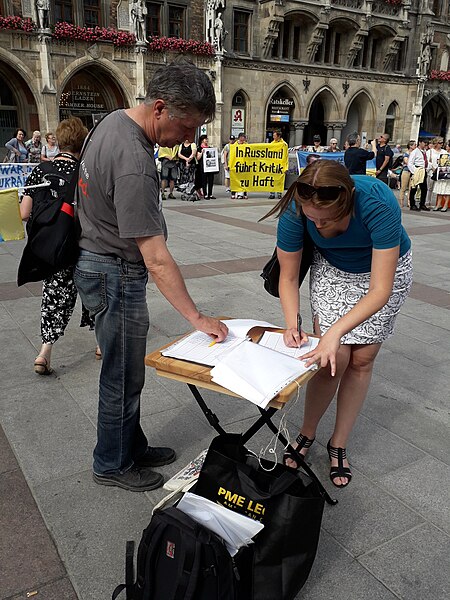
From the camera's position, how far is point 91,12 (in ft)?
70.8

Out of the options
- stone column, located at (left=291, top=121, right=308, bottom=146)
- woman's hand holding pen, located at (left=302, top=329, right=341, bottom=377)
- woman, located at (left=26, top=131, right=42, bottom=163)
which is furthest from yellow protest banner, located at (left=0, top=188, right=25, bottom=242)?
stone column, located at (left=291, top=121, right=308, bottom=146)

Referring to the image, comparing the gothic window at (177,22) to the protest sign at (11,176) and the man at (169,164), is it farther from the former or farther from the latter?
the protest sign at (11,176)

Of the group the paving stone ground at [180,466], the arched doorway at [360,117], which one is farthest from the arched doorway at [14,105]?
the paving stone ground at [180,466]

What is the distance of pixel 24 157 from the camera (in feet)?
48.9

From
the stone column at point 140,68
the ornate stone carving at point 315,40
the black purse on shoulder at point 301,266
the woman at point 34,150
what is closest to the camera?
the black purse on shoulder at point 301,266

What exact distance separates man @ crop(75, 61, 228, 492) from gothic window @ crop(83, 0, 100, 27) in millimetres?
22801

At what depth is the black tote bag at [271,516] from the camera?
5.97 ft

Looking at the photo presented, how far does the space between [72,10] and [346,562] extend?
23885 mm

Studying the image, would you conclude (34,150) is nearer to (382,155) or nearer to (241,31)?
(382,155)

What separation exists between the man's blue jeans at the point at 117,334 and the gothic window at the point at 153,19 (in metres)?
23.9

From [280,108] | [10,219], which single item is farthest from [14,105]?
[10,219]

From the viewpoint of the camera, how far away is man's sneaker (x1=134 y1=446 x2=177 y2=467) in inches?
110

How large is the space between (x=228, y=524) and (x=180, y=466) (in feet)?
3.38

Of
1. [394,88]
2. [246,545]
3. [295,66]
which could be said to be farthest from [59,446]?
[394,88]
